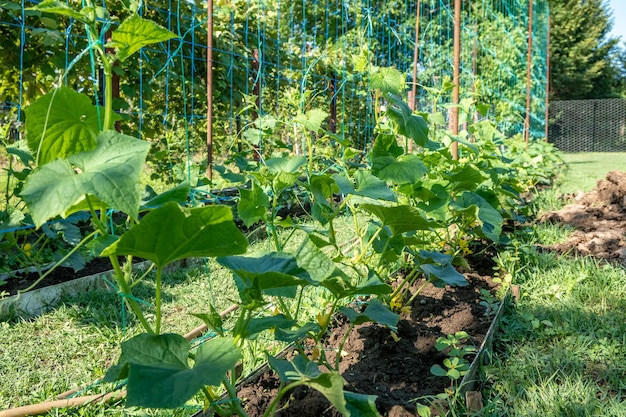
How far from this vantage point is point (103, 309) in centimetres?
258

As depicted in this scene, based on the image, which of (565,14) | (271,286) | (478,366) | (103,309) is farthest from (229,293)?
(565,14)

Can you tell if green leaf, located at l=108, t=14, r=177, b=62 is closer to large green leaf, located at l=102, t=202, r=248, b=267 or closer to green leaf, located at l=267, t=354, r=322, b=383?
large green leaf, located at l=102, t=202, r=248, b=267

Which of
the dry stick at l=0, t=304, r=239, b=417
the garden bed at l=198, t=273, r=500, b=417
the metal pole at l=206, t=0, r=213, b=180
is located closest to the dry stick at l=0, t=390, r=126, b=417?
the dry stick at l=0, t=304, r=239, b=417

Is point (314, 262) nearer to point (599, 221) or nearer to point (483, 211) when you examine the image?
point (483, 211)

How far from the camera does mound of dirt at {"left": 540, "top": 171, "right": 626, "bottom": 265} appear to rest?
A: 3.40 meters

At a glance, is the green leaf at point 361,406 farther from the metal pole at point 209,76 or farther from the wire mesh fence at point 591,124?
the wire mesh fence at point 591,124

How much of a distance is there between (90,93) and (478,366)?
3.65 metres

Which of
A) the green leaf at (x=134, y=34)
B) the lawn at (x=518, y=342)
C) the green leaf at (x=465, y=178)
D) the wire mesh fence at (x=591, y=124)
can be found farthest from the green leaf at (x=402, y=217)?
the wire mesh fence at (x=591, y=124)

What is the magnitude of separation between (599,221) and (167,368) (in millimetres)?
4110

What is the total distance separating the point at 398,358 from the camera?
191 centimetres

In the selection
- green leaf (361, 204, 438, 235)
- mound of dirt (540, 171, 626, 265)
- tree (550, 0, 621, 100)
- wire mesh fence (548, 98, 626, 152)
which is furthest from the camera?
tree (550, 0, 621, 100)

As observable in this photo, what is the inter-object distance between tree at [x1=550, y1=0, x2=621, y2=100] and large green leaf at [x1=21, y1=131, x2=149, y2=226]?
2809 centimetres

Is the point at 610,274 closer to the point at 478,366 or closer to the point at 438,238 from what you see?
the point at 438,238

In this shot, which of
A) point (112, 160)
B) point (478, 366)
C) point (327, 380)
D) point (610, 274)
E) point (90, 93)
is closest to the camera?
point (112, 160)
